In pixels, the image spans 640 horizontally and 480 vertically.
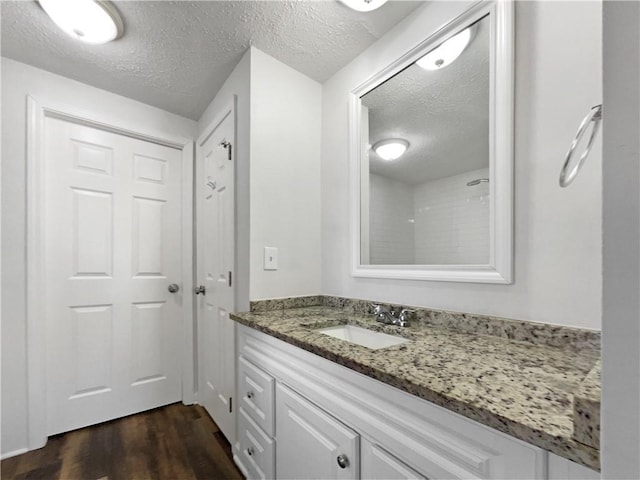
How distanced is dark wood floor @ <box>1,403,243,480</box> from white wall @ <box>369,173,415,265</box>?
4.43ft

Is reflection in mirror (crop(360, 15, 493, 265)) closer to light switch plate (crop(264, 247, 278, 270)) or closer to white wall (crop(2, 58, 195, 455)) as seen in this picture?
Result: light switch plate (crop(264, 247, 278, 270))

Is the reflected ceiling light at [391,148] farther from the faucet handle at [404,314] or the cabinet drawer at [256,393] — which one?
the cabinet drawer at [256,393]

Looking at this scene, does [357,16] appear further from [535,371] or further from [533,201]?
[535,371]

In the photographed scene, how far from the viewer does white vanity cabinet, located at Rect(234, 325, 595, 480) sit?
0.51 metres

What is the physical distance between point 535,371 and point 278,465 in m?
0.97

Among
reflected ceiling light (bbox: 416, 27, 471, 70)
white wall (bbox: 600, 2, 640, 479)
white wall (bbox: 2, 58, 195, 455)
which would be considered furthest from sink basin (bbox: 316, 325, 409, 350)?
white wall (bbox: 2, 58, 195, 455)

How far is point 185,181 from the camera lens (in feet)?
7.28

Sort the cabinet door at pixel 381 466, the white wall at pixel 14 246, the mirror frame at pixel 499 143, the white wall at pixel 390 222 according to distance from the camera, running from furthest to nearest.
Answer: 1. the white wall at pixel 14 246
2. the white wall at pixel 390 222
3. the mirror frame at pixel 499 143
4. the cabinet door at pixel 381 466

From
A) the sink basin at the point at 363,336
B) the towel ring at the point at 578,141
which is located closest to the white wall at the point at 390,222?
the sink basin at the point at 363,336

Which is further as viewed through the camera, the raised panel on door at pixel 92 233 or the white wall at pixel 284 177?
the raised panel on door at pixel 92 233

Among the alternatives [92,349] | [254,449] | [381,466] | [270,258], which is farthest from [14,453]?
[381,466]

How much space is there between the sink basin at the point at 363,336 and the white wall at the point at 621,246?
778mm

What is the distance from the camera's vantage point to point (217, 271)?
6.01ft

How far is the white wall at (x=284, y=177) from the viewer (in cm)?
145
